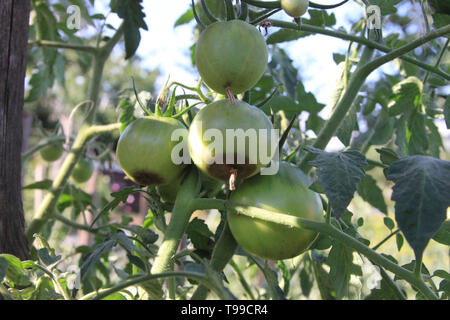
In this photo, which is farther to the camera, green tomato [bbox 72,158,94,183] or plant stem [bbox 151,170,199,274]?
green tomato [bbox 72,158,94,183]

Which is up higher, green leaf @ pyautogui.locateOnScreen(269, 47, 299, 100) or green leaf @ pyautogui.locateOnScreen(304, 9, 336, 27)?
green leaf @ pyautogui.locateOnScreen(304, 9, 336, 27)

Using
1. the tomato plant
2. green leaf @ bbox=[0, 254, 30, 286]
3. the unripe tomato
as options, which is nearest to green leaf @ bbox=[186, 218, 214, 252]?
the tomato plant

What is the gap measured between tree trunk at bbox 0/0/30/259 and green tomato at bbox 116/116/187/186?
0.24 metres

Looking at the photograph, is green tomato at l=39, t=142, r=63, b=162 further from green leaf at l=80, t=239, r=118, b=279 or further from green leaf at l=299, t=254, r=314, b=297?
green leaf at l=80, t=239, r=118, b=279

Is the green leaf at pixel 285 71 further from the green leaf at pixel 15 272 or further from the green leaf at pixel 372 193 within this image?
the green leaf at pixel 15 272

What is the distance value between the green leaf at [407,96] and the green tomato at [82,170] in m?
0.83

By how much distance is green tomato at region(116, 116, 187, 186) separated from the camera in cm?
58

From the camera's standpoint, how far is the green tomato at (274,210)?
0.55 meters

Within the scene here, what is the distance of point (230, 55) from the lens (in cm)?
51

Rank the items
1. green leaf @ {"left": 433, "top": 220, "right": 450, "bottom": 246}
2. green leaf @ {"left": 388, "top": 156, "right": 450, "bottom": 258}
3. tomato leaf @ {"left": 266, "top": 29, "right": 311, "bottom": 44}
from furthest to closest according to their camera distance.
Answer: tomato leaf @ {"left": 266, "top": 29, "right": 311, "bottom": 44} → green leaf @ {"left": 433, "top": 220, "right": 450, "bottom": 246} → green leaf @ {"left": 388, "top": 156, "right": 450, "bottom": 258}

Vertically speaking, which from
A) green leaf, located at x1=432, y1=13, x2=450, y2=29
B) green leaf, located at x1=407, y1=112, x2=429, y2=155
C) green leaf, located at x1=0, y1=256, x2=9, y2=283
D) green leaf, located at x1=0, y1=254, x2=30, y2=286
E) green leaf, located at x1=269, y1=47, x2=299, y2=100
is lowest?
green leaf, located at x1=0, y1=254, x2=30, y2=286

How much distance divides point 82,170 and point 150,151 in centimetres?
82

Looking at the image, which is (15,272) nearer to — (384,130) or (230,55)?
(230,55)

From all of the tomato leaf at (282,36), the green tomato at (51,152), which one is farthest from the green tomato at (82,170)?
the tomato leaf at (282,36)
